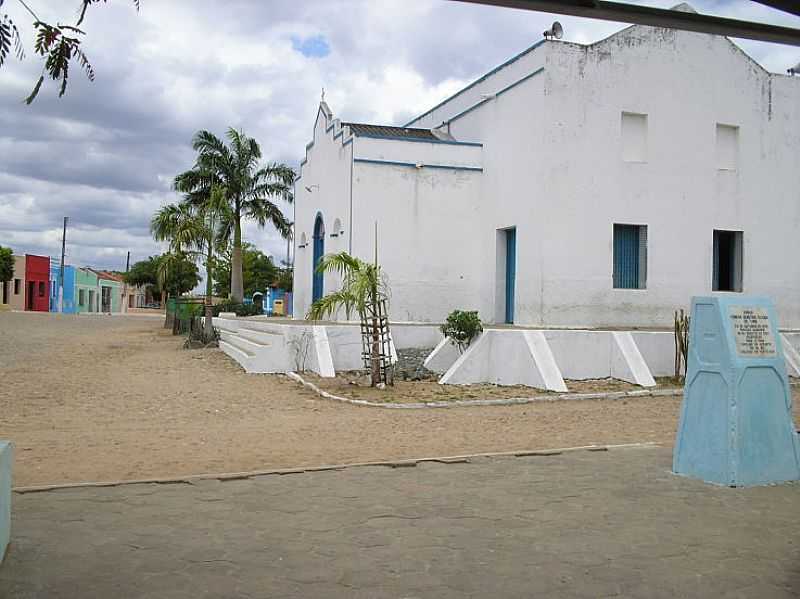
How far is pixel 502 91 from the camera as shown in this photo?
1830cm

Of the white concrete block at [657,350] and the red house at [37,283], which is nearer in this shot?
the white concrete block at [657,350]

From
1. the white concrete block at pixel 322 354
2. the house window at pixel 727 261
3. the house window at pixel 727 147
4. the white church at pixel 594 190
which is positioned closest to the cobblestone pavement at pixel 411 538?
the white concrete block at pixel 322 354

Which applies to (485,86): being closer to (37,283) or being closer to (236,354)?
(236,354)

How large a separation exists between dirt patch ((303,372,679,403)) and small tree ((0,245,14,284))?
154 ft

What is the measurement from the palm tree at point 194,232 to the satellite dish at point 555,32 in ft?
36.2

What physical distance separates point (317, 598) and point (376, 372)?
32.3 feet

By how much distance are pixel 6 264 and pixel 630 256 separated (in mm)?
49624

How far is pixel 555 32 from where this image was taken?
1662 centimetres

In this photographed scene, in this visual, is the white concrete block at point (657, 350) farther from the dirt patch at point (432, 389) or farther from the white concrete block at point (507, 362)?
the white concrete block at point (507, 362)

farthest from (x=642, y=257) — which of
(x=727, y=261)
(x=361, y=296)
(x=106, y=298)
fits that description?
(x=106, y=298)

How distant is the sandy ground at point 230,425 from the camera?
8.04 m

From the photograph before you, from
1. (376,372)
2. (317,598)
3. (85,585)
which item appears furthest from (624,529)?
(376,372)

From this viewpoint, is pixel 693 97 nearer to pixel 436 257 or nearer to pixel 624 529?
pixel 436 257

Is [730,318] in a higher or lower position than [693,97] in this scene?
lower
